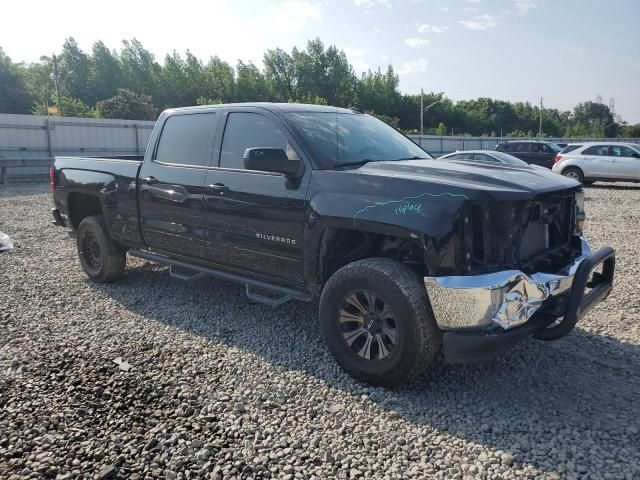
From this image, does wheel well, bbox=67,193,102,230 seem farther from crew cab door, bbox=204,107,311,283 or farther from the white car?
the white car

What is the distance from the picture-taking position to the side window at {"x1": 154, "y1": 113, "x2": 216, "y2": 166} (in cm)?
493

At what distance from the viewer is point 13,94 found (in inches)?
2660

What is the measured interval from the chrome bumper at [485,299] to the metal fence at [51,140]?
56.2 feet

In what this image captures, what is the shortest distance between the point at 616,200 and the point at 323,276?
12924 mm

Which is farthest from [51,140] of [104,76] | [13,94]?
[104,76]

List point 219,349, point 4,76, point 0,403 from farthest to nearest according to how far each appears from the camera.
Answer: point 4,76 → point 219,349 → point 0,403

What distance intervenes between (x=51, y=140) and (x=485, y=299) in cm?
2459

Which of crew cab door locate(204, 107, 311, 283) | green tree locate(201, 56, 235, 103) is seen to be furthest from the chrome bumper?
green tree locate(201, 56, 235, 103)

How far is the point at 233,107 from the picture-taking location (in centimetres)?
479

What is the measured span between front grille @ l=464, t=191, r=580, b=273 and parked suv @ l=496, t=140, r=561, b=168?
17.5 meters

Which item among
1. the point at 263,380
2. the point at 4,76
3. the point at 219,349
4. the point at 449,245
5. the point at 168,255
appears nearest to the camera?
the point at 449,245

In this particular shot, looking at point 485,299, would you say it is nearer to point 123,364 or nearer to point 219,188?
point 219,188

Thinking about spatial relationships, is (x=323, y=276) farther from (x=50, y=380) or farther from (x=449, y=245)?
(x=50, y=380)

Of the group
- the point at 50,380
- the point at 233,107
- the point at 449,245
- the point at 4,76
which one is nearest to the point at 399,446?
the point at 449,245
